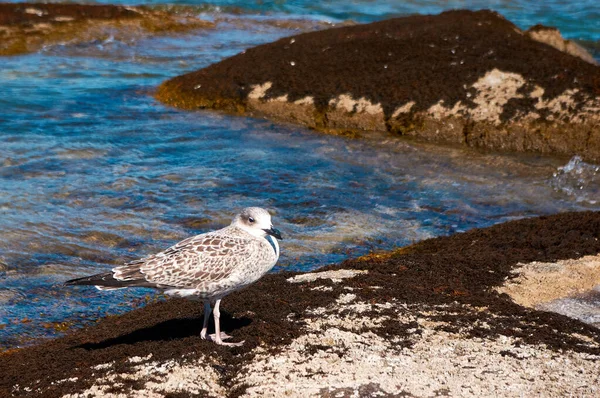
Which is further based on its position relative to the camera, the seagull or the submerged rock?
the submerged rock

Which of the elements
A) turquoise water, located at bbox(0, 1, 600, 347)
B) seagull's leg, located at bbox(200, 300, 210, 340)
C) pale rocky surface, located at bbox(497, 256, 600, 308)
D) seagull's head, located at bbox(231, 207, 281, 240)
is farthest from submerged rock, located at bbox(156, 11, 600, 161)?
seagull's leg, located at bbox(200, 300, 210, 340)

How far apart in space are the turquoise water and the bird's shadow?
133 cm

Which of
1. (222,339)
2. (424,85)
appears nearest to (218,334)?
(222,339)

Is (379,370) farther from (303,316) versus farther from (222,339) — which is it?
(222,339)

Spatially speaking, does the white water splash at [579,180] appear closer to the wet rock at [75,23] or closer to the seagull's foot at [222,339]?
the seagull's foot at [222,339]

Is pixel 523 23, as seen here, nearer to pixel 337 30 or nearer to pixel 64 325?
pixel 337 30

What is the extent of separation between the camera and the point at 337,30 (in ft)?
52.7

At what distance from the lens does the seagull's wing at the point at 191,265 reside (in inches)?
226

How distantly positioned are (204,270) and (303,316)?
798 millimetres

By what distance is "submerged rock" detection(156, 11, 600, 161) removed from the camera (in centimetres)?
1279

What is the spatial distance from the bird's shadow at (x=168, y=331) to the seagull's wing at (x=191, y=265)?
18.4 inches

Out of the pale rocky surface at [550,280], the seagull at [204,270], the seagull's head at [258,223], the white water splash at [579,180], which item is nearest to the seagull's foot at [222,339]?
the seagull at [204,270]

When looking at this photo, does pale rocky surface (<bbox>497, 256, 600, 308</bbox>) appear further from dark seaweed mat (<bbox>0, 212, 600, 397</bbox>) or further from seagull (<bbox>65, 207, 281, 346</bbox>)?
seagull (<bbox>65, 207, 281, 346</bbox>)

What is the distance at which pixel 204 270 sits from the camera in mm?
5734
